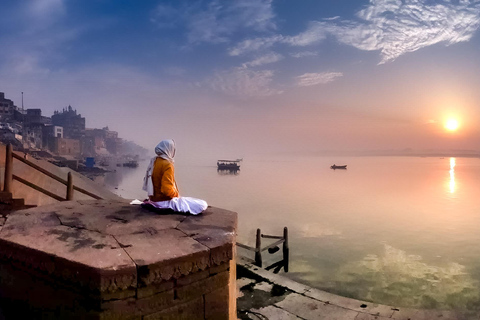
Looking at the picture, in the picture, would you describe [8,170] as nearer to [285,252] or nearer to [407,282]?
[285,252]

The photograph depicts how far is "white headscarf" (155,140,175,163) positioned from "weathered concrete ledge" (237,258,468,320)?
621 cm

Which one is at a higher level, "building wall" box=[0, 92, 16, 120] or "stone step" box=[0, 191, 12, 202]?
"building wall" box=[0, 92, 16, 120]

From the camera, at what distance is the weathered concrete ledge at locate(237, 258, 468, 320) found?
31.1 ft

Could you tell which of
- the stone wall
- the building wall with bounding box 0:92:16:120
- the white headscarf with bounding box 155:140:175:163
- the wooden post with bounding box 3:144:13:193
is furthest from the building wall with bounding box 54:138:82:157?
the stone wall

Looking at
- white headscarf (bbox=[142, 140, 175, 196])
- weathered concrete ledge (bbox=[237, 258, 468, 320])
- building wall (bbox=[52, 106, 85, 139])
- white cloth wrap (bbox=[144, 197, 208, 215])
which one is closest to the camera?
white cloth wrap (bbox=[144, 197, 208, 215])

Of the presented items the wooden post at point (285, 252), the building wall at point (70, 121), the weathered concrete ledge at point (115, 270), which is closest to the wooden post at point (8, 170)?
the weathered concrete ledge at point (115, 270)

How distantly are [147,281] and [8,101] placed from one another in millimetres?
89707

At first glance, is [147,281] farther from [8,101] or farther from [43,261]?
[8,101]

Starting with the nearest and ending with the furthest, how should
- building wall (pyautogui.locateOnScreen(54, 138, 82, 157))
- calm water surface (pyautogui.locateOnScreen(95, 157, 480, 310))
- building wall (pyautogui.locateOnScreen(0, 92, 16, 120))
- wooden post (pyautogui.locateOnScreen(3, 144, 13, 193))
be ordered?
wooden post (pyautogui.locateOnScreen(3, 144, 13, 193))
calm water surface (pyautogui.locateOnScreen(95, 157, 480, 310))
building wall (pyautogui.locateOnScreen(0, 92, 16, 120))
building wall (pyautogui.locateOnScreen(54, 138, 82, 157))

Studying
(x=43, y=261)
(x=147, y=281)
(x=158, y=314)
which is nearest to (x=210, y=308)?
(x=158, y=314)

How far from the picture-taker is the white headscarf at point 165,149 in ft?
17.4

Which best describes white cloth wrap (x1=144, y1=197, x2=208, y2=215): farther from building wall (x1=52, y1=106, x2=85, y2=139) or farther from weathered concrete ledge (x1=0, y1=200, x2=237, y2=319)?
building wall (x1=52, y1=106, x2=85, y2=139)

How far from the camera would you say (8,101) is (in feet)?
243

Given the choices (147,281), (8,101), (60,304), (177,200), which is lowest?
(60,304)
